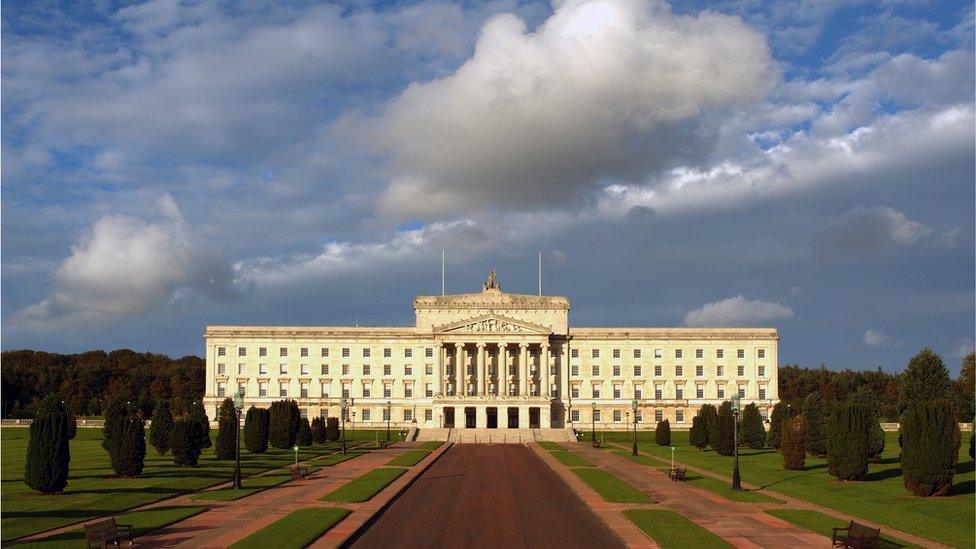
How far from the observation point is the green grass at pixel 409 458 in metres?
75.0

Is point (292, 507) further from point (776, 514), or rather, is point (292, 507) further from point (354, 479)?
point (776, 514)

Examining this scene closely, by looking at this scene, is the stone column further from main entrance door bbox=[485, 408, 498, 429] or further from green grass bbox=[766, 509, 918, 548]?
green grass bbox=[766, 509, 918, 548]

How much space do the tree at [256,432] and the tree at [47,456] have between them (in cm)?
3331

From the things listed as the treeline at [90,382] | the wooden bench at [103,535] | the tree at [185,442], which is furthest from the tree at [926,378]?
the treeline at [90,382]

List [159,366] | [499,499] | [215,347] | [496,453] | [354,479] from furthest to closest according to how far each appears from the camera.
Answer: [159,366]
[215,347]
[496,453]
[354,479]
[499,499]

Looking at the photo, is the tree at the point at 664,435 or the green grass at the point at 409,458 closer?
the green grass at the point at 409,458

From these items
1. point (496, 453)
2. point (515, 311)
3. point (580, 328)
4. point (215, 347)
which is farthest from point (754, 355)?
point (215, 347)

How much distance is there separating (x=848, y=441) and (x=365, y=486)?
95.6 feet

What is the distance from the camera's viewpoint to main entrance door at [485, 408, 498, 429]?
14388 cm

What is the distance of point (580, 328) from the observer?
15712 centimetres

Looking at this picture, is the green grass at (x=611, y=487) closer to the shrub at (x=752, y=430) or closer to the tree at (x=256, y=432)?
the tree at (x=256, y=432)

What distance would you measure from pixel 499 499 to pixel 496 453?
45.9 meters

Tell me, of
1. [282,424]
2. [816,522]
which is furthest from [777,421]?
[816,522]

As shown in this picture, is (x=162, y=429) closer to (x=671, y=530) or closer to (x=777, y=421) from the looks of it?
(x=671, y=530)
